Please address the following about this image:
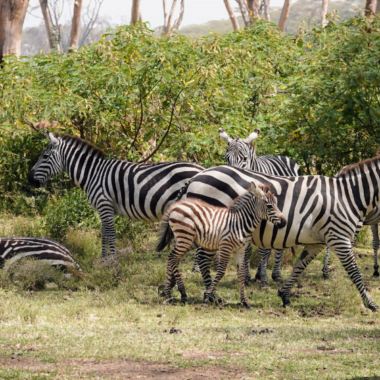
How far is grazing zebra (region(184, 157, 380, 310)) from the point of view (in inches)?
314

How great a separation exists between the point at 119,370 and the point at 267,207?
3340 mm

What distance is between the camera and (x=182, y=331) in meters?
6.69

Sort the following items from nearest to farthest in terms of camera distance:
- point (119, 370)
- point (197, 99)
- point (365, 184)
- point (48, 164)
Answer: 1. point (119, 370)
2. point (365, 184)
3. point (48, 164)
4. point (197, 99)

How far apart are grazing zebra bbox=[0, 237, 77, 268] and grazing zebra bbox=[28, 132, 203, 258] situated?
4.16ft

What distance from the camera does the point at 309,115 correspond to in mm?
11539

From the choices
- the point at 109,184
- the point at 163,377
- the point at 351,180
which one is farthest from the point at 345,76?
the point at 163,377

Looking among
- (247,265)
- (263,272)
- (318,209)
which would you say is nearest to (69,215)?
(247,265)

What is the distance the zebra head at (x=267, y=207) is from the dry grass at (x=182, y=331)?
46.9 inches

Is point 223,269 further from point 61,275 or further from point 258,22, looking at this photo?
point 258,22

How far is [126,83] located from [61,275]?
13.3ft

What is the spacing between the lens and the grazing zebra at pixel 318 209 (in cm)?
799

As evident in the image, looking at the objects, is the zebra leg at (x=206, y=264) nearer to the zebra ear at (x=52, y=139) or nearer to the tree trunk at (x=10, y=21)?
the zebra ear at (x=52, y=139)

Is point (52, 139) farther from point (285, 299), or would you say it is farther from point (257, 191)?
point (285, 299)

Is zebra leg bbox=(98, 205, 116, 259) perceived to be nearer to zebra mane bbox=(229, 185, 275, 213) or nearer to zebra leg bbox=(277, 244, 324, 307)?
zebra mane bbox=(229, 185, 275, 213)
